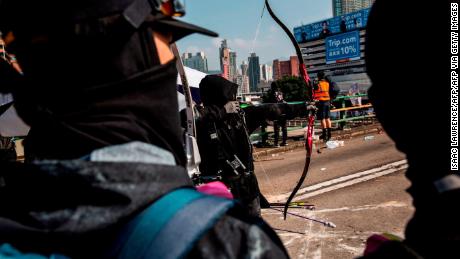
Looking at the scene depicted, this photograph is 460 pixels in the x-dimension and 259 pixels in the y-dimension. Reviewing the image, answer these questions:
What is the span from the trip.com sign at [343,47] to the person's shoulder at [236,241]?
30684 millimetres

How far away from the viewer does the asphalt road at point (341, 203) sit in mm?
3985

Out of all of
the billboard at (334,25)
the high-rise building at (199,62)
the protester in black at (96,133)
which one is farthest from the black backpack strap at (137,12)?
the billboard at (334,25)

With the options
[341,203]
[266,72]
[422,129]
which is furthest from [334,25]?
[422,129]

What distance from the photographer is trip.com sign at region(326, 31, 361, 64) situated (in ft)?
100

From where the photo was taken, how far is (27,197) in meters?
0.95

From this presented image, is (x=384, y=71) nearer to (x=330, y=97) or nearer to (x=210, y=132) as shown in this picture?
(x=210, y=132)

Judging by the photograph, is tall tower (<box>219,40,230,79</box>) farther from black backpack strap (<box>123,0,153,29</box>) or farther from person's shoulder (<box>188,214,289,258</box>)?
person's shoulder (<box>188,214,289,258</box>)

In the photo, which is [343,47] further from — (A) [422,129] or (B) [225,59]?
(A) [422,129]

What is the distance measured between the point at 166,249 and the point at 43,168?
331 millimetres

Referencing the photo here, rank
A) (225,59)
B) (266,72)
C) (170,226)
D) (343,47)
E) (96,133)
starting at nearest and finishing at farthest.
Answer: (170,226), (96,133), (225,59), (343,47), (266,72)

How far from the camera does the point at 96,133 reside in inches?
37.2

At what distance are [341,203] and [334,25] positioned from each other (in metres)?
75.0

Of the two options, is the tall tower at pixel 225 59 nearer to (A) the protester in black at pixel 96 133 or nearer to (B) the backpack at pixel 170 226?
(A) the protester in black at pixel 96 133

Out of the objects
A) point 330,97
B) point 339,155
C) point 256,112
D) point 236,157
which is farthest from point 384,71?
point 330,97
